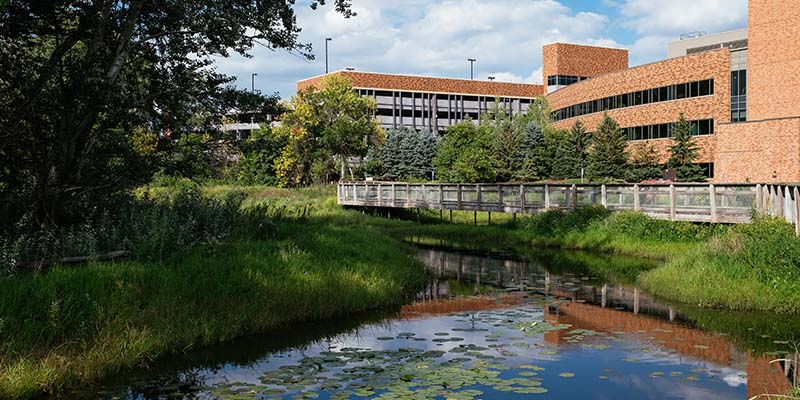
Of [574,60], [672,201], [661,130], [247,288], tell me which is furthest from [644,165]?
[247,288]

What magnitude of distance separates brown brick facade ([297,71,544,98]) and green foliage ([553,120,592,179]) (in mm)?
33609

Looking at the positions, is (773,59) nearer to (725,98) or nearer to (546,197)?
(725,98)

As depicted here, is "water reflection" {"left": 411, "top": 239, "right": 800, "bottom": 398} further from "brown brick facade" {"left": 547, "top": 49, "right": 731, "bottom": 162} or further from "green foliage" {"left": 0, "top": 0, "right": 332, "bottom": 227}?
"brown brick facade" {"left": 547, "top": 49, "right": 731, "bottom": 162}

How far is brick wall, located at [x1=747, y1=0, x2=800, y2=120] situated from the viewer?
45.4m

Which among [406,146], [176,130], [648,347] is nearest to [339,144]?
[406,146]

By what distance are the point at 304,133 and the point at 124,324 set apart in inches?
1852

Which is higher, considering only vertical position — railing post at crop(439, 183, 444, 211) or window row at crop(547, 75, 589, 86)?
window row at crop(547, 75, 589, 86)

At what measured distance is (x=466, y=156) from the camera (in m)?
53.1

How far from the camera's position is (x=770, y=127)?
139ft

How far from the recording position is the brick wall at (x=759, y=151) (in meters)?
40.2

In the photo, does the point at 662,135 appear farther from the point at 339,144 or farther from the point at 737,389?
the point at 737,389

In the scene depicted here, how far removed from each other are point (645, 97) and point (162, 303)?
5361 centimetres

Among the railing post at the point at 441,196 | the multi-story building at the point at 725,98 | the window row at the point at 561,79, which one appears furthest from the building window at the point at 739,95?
the window row at the point at 561,79

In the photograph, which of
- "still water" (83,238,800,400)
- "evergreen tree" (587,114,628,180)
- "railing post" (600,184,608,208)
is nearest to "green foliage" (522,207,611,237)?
"railing post" (600,184,608,208)
